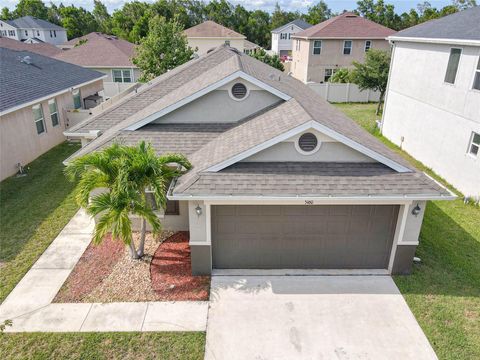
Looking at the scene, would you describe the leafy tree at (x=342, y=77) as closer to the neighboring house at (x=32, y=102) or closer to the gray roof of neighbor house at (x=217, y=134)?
the neighboring house at (x=32, y=102)

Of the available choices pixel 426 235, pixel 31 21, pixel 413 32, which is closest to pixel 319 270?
pixel 426 235

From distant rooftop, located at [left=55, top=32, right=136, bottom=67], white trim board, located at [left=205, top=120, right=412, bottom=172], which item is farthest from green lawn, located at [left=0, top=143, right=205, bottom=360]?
distant rooftop, located at [left=55, top=32, right=136, bottom=67]

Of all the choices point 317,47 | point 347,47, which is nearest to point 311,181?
point 317,47

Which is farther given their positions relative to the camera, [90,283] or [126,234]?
[90,283]

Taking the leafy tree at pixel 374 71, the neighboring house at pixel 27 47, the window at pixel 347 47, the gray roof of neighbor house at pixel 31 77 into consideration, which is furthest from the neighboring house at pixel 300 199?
the neighboring house at pixel 27 47

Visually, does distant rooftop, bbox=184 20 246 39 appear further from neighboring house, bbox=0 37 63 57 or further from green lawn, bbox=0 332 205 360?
green lawn, bbox=0 332 205 360

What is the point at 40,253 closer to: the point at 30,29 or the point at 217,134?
the point at 217,134

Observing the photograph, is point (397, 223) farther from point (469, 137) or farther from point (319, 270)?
point (469, 137)
